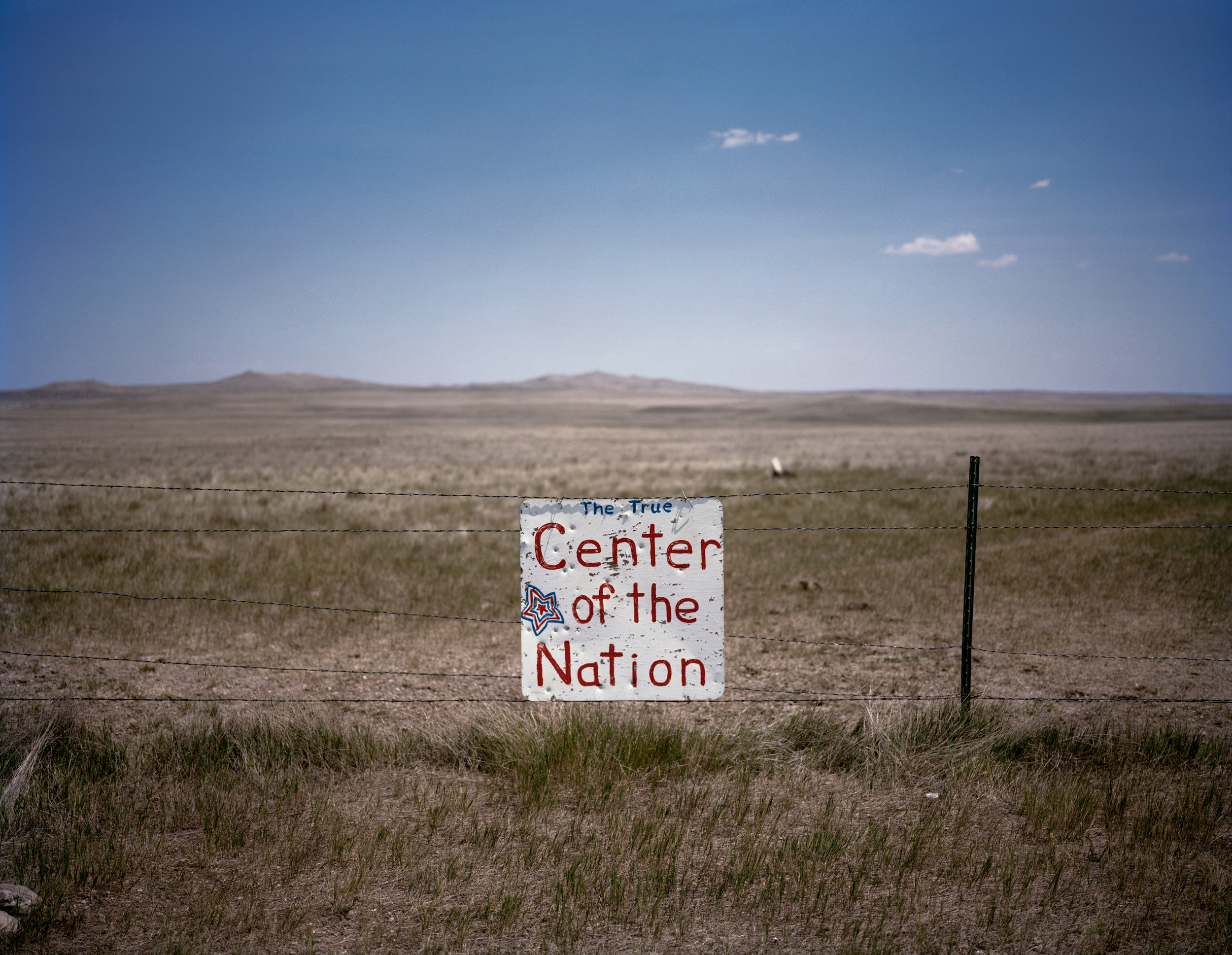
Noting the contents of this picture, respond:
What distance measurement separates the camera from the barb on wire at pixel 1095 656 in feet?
23.5

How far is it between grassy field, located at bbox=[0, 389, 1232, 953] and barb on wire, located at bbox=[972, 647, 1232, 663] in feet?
0.31

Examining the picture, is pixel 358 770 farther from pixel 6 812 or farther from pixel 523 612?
pixel 6 812

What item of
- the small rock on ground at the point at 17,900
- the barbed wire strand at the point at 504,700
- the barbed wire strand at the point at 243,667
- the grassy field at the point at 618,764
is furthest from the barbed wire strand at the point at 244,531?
the small rock on ground at the point at 17,900

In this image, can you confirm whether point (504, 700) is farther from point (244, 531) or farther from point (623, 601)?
point (244, 531)

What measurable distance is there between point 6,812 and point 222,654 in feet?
12.6

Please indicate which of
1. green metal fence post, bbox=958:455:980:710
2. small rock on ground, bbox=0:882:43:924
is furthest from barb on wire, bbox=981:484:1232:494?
small rock on ground, bbox=0:882:43:924

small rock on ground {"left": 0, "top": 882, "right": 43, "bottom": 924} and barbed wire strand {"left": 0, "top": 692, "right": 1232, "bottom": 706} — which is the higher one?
small rock on ground {"left": 0, "top": 882, "right": 43, "bottom": 924}

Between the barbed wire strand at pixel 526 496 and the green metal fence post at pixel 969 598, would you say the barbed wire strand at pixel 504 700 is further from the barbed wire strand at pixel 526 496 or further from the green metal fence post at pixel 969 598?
the barbed wire strand at pixel 526 496

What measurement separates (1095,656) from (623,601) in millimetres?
5278

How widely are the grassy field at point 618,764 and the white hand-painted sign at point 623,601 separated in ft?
1.49

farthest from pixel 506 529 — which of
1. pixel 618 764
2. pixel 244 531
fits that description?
pixel 618 764

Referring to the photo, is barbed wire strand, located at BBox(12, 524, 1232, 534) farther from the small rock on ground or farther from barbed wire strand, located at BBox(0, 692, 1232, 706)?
the small rock on ground

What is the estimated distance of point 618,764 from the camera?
15.3 ft

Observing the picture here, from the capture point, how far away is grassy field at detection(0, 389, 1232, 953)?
11.2ft
